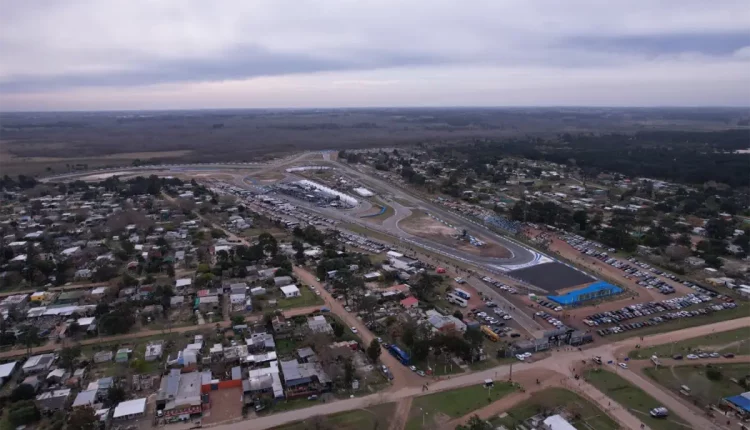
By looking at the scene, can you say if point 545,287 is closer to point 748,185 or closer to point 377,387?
point 377,387

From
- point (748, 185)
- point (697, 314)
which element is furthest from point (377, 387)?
point (748, 185)

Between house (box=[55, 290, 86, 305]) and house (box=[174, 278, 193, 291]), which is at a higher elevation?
house (box=[174, 278, 193, 291])

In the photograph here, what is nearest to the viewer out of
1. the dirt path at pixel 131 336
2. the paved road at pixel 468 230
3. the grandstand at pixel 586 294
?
the dirt path at pixel 131 336

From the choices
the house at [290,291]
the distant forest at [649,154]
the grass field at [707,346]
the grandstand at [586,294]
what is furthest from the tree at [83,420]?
the distant forest at [649,154]

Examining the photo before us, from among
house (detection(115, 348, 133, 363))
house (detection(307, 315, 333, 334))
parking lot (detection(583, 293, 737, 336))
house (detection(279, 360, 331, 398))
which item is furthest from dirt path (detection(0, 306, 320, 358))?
parking lot (detection(583, 293, 737, 336))

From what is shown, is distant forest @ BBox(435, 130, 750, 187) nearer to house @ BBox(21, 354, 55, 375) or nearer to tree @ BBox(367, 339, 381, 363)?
tree @ BBox(367, 339, 381, 363)

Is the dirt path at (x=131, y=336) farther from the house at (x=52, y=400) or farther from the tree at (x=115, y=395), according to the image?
the tree at (x=115, y=395)

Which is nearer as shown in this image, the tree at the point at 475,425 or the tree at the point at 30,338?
the tree at the point at 475,425
